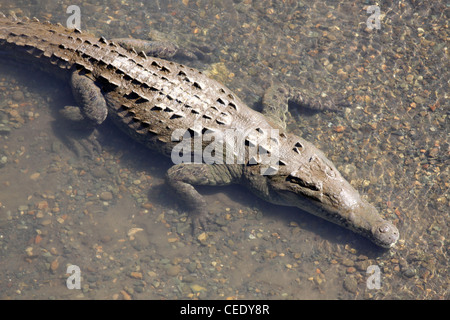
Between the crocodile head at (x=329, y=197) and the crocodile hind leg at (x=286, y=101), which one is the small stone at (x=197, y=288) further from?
the crocodile hind leg at (x=286, y=101)

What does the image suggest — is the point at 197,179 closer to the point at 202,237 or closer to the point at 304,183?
the point at 202,237

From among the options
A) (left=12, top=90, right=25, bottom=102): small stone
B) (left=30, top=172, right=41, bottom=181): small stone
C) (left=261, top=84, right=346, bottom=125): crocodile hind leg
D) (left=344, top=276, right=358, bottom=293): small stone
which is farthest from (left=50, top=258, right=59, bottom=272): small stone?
(left=344, top=276, right=358, bottom=293): small stone

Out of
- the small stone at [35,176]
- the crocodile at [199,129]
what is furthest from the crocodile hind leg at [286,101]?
the small stone at [35,176]

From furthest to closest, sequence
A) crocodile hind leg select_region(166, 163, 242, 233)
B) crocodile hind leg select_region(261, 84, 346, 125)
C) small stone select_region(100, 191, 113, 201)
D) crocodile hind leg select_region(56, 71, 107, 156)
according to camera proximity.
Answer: crocodile hind leg select_region(261, 84, 346, 125), small stone select_region(100, 191, 113, 201), crocodile hind leg select_region(56, 71, 107, 156), crocodile hind leg select_region(166, 163, 242, 233)

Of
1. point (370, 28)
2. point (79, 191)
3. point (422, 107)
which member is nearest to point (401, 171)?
point (422, 107)

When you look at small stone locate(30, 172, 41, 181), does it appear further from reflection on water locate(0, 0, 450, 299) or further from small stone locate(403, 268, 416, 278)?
small stone locate(403, 268, 416, 278)

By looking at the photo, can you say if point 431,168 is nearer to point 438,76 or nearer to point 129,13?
point 438,76
